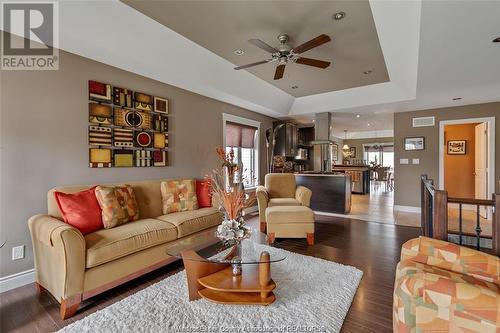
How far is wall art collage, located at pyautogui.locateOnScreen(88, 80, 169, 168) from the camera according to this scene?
9.59 ft

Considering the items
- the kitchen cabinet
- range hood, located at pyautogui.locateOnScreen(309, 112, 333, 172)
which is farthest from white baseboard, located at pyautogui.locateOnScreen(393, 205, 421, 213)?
the kitchen cabinet

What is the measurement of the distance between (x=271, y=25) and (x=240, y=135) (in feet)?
9.72

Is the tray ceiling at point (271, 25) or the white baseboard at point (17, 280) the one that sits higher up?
the tray ceiling at point (271, 25)

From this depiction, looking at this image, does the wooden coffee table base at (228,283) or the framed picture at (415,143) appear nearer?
the wooden coffee table base at (228,283)

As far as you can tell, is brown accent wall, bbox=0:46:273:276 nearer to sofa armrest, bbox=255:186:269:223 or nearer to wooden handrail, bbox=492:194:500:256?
sofa armrest, bbox=255:186:269:223

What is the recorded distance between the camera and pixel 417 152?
18.9 ft

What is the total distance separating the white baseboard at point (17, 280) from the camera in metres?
2.24

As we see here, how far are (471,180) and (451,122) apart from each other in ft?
6.51

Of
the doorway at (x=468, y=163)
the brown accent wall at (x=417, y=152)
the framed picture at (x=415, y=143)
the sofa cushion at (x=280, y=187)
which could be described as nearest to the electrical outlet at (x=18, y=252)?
the sofa cushion at (x=280, y=187)

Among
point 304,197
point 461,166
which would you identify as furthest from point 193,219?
point 461,166

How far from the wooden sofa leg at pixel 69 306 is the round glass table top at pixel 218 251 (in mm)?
779

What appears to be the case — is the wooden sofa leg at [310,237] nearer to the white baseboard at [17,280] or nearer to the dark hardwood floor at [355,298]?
the dark hardwood floor at [355,298]

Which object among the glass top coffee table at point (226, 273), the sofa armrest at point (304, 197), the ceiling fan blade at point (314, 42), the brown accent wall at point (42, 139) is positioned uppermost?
the ceiling fan blade at point (314, 42)

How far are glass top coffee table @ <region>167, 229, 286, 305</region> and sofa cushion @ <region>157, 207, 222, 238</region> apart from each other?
567 mm
